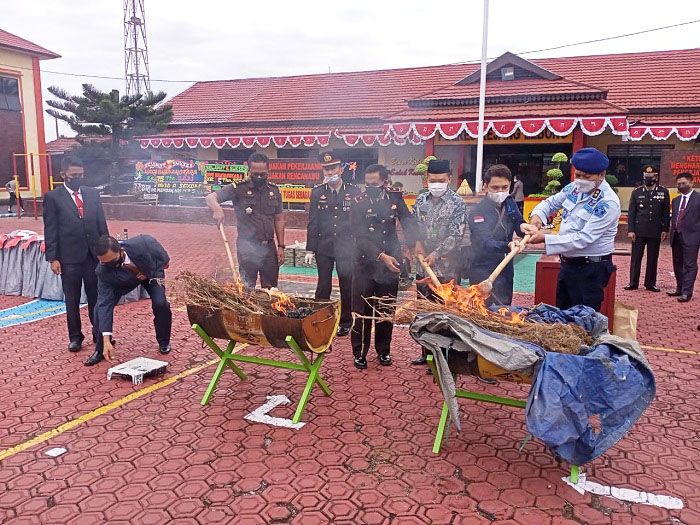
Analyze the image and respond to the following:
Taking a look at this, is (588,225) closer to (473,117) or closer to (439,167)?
(439,167)

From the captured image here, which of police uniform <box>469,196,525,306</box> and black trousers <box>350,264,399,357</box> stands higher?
police uniform <box>469,196,525,306</box>

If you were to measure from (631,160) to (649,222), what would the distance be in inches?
329

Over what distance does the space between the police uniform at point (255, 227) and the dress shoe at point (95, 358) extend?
4.93 ft

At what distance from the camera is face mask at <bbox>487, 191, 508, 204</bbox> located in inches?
188

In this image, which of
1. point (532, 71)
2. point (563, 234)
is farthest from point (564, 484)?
point (532, 71)

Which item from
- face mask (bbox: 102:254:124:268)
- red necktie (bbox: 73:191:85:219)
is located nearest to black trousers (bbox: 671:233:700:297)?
face mask (bbox: 102:254:124:268)

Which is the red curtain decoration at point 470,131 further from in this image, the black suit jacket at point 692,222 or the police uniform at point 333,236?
the police uniform at point 333,236

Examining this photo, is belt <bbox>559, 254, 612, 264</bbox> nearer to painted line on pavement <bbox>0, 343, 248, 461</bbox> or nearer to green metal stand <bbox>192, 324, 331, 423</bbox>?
green metal stand <bbox>192, 324, 331, 423</bbox>

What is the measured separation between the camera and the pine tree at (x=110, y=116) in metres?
20.5

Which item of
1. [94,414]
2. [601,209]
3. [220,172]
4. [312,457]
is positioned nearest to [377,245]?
[601,209]

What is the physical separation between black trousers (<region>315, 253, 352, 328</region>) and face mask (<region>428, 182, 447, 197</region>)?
4.19 ft

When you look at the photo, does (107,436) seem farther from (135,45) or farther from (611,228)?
(135,45)

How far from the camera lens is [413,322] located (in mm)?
3404

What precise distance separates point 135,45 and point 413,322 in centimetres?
3376
